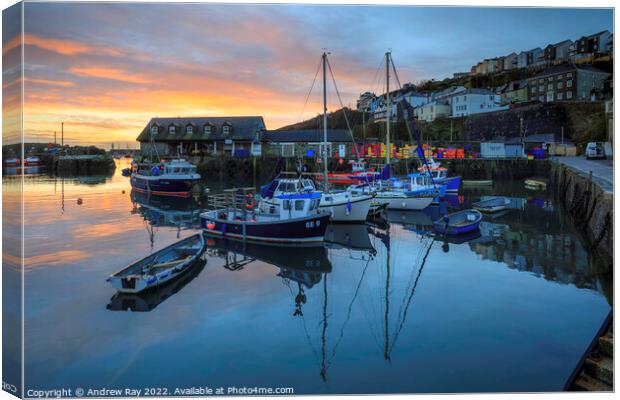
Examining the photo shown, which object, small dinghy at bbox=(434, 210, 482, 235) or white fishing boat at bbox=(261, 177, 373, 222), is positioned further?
white fishing boat at bbox=(261, 177, 373, 222)

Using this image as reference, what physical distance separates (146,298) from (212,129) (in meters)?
51.5

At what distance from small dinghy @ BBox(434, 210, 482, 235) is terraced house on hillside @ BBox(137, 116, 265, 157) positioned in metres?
40.6

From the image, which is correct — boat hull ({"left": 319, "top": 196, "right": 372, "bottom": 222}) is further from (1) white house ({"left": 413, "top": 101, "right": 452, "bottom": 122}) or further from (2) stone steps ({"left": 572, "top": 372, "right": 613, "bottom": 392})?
(1) white house ({"left": 413, "top": 101, "right": 452, "bottom": 122})

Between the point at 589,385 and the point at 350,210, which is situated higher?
the point at 350,210

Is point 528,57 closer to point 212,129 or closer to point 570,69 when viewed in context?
point 570,69

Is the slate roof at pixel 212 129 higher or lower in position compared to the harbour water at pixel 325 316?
higher

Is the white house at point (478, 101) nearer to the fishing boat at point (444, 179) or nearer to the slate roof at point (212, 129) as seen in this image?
the slate roof at point (212, 129)

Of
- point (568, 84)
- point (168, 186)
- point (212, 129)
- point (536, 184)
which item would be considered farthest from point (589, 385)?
point (568, 84)

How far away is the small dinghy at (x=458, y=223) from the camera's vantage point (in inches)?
808

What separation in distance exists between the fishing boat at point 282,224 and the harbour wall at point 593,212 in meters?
9.82

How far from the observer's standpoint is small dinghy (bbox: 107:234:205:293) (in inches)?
465

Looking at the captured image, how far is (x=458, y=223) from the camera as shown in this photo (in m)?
21.9

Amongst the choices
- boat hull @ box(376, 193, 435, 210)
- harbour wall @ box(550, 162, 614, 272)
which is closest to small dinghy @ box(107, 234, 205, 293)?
harbour wall @ box(550, 162, 614, 272)

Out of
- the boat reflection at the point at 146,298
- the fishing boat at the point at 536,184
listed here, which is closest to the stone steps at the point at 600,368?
the boat reflection at the point at 146,298
